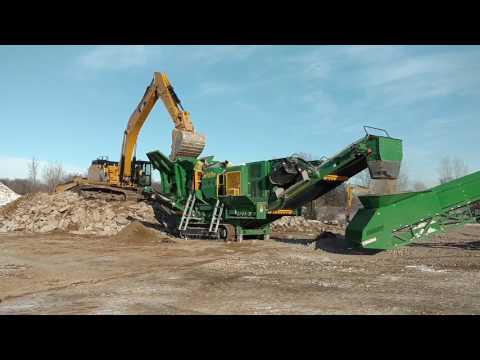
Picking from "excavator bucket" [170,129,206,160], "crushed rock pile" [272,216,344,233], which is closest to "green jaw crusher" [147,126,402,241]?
"excavator bucket" [170,129,206,160]

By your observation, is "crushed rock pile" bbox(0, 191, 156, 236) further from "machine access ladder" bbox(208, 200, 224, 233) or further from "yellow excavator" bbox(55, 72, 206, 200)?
"machine access ladder" bbox(208, 200, 224, 233)

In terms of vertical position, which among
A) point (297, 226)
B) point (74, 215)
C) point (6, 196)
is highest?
point (6, 196)

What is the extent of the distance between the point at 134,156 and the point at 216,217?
311 inches

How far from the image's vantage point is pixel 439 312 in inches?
190

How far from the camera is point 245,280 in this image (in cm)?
742

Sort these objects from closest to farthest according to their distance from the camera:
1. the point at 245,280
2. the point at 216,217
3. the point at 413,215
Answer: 1. the point at 245,280
2. the point at 413,215
3. the point at 216,217

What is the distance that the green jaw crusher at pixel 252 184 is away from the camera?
36.6 feet

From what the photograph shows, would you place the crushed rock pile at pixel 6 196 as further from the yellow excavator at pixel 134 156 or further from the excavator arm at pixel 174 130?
the excavator arm at pixel 174 130

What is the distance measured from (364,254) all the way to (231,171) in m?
6.10

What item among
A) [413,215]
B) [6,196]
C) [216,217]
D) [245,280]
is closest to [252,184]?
[216,217]

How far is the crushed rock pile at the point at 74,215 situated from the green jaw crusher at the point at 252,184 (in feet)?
6.39

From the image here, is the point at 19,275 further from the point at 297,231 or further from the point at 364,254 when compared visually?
the point at 297,231

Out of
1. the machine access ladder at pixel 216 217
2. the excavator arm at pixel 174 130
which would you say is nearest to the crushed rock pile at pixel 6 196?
the excavator arm at pixel 174 130

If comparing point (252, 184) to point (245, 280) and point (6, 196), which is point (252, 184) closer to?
point (245, 280)
